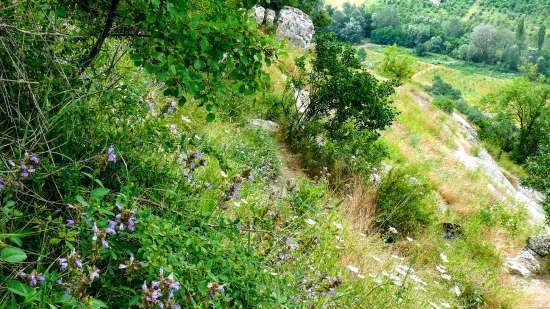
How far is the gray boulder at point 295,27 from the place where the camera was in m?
24.8

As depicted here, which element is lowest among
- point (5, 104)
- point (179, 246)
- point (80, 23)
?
point (179, 246)

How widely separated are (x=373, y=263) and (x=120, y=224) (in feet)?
11.6

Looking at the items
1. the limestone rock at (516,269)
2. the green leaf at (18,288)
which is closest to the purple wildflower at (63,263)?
the green leaf at (18,288)

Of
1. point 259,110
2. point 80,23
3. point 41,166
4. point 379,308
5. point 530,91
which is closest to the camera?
point 41,166

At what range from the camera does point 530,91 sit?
37.1 m

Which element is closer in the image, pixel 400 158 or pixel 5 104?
pixel 5 104

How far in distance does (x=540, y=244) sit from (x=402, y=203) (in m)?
5.92

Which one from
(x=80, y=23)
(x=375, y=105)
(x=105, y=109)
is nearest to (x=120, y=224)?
(x=105, y=109)

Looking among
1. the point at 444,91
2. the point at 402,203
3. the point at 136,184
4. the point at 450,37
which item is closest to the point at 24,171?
the point at 136,184

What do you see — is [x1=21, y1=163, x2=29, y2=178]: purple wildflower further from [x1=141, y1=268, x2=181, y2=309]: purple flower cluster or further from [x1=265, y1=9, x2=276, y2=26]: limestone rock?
[x1=265, y1=9, x2=276, y2=26]: limestone rock

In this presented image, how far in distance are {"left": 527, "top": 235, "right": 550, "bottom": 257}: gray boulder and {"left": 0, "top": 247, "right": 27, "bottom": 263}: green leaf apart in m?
12.0

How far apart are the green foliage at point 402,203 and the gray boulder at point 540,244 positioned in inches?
169

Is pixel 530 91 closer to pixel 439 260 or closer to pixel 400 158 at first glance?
pixel 400 158

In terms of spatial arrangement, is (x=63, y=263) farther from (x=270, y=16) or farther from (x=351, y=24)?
(x=351, y=24)
